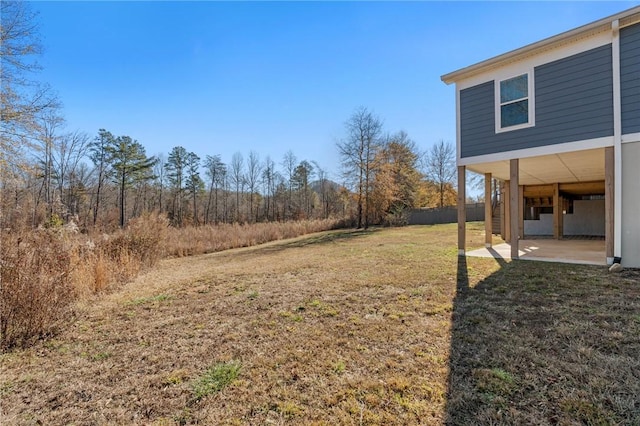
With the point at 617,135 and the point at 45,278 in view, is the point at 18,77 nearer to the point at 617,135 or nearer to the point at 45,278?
the point at 45,278

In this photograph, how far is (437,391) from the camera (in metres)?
1.88

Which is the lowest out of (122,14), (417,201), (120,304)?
(120,304)

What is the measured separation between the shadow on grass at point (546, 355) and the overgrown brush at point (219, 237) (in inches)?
429

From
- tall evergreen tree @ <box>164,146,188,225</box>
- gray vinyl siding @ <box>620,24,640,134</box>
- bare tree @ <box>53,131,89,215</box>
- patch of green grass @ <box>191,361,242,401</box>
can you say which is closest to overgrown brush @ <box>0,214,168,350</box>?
patch of green grass @ <box>191,361,242,401</box>

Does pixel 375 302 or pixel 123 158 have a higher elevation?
pixel 123 158

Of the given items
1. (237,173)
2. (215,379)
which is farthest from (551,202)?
(237,173)

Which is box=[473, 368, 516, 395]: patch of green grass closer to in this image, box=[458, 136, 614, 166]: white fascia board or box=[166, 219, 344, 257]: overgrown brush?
box=[458, 136, 614, 166]: white fascia board

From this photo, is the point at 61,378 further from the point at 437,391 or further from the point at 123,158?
the point at 123,158

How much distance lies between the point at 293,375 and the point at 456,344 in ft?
4.76

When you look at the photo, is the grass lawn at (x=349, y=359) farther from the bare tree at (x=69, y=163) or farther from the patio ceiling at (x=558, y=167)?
Answer: the bare tree at (x=69, y=163)

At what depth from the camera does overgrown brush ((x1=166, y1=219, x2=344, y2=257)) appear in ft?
38.8

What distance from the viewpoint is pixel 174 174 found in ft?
94.5

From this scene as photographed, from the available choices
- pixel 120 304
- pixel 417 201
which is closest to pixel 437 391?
pixel 120 304

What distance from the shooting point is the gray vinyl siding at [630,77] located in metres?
4.88
